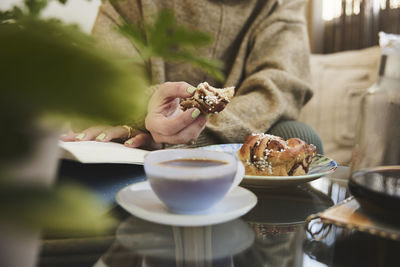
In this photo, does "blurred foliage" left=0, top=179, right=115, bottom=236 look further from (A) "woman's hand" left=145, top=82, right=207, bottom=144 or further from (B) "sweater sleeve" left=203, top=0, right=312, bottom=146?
(B) "sweater sleeve" left=203, top=0, right=312, bottom=146

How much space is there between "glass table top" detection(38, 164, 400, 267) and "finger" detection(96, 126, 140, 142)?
0.32 metres

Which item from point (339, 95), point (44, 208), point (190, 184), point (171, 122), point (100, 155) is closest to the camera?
point (44, 208)

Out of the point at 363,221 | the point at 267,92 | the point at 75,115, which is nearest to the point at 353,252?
the point at 363,221

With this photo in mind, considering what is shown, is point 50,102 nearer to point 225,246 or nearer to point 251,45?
point 225,246

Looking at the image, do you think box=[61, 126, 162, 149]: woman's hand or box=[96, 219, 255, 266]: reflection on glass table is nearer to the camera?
box=[96, 219, 255, 266]: reflection on glass table

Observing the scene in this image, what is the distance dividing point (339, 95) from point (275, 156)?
5.67 ft

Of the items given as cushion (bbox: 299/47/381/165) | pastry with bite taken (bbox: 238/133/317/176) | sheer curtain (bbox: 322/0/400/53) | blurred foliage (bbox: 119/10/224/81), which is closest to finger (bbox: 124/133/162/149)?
pastry with bite taken (bbox: 238/133/317/176)

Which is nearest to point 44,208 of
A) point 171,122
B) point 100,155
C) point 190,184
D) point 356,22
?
point 190,184

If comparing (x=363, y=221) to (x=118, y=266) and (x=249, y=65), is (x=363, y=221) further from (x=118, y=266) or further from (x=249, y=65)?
(x=249, y=65)

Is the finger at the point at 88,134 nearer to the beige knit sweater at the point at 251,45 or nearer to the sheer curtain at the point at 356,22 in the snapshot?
the beige knit sweater at the point at 251,45

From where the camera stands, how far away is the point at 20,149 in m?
0.16

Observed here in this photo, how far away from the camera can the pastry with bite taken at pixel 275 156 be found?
2.09 feet

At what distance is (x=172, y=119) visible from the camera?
776 millimetres

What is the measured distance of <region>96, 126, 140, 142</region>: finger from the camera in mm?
801
